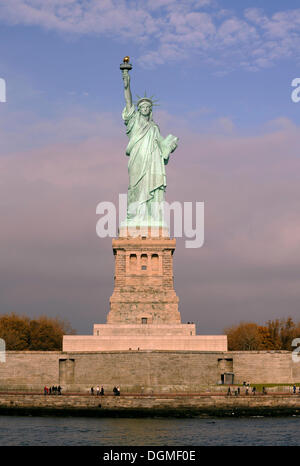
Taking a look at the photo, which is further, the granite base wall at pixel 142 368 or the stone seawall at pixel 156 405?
the granite base wall at pixel 142 368

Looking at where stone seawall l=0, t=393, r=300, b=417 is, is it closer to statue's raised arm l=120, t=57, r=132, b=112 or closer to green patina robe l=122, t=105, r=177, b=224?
green patina robe l=122, t=105, r=177, b=224

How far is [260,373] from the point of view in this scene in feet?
128

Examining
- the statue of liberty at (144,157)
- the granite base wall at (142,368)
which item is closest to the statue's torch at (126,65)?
the statue of liberty at (144,157)

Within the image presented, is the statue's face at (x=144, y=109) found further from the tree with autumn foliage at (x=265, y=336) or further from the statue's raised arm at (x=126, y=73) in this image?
the tree with autumn foliage at (x=265, y=336)

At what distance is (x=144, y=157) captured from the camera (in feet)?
155

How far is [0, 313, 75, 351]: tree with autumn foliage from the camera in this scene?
51.8 meters

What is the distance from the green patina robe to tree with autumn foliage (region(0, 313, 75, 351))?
14.0 metres

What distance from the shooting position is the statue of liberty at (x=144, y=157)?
1832 inches

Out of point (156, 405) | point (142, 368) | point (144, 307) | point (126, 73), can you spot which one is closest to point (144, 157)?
point (126, 73)

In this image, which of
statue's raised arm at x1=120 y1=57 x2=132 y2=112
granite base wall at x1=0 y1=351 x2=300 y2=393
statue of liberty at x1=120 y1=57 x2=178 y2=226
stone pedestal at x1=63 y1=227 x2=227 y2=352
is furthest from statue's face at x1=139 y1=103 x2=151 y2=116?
granite base wall at x1=0 y1=351 x2=300 y2=393

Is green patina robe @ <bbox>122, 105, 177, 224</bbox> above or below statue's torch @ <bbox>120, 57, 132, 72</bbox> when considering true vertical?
below

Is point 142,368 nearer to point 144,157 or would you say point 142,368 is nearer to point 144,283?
point 144,283

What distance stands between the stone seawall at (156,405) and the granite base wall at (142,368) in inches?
149

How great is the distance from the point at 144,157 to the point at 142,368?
51.7ft
